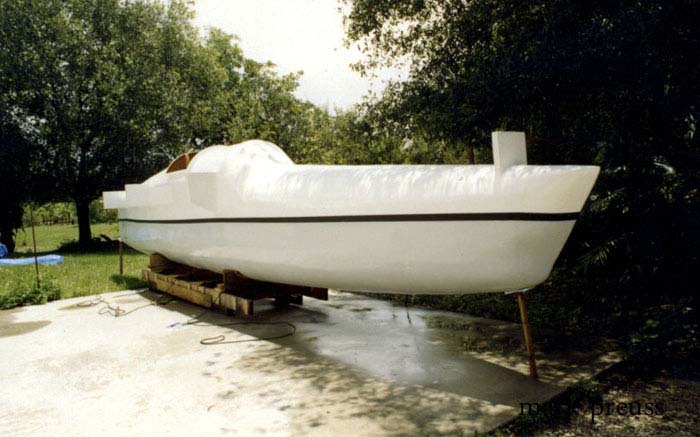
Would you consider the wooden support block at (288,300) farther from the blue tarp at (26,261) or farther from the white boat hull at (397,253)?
the blue tarp at (26,261)

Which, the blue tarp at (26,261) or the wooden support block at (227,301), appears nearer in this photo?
the wooden support block at (227,301)

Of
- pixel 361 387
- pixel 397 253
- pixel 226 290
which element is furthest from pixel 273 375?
pixel 226 290

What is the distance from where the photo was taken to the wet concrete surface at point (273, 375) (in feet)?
9.21

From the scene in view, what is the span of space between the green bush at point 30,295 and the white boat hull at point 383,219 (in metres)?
2.37

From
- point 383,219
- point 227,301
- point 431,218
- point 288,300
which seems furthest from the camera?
point 288,300

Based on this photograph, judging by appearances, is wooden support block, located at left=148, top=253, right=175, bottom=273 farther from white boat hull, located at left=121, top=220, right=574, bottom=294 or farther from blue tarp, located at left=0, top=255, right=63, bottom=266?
blue tarp, located at left=0, top=255, right=63, bottom=266

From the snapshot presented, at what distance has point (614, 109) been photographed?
4.36m

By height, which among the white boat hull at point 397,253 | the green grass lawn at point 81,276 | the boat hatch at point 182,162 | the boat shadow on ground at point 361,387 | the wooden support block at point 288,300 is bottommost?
the boat shadow on ground at point 361,387

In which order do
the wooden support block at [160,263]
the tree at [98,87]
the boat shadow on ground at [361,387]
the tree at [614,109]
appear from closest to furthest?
the boat shadow on ground at [361,387], the tree at [614,109], the wooden support block at [160,263], the tree at [98,87]

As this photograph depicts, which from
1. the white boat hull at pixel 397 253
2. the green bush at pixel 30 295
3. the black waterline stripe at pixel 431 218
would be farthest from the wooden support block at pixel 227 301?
the green bush at pixel 30 295

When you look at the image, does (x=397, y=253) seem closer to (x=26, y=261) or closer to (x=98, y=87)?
(x=26, y=261)

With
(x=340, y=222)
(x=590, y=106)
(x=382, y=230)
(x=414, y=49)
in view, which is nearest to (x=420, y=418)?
(x=382, y=230)

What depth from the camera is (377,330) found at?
4719 mm

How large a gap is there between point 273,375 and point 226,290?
1951mm
